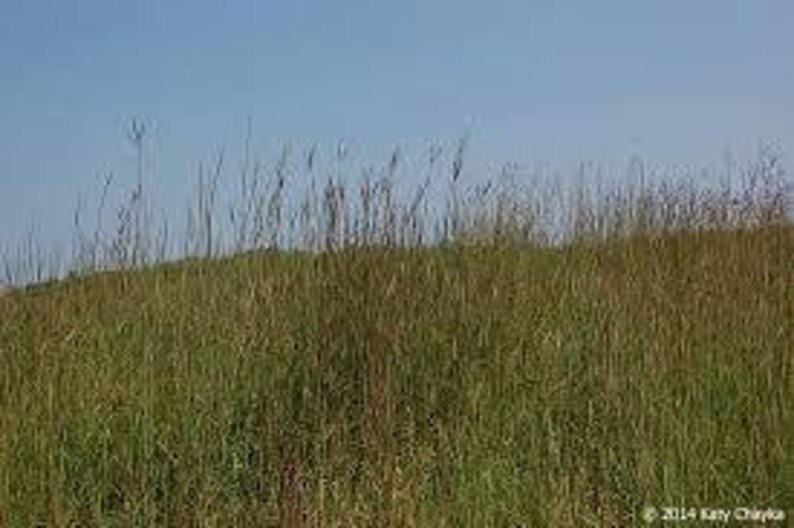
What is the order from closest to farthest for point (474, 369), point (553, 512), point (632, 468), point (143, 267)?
point (553, 512), point (632, 468), point (474, 369), point (143, 267)

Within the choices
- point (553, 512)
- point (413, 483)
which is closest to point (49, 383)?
point (413, 483)

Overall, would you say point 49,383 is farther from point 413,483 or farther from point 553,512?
point 553,512

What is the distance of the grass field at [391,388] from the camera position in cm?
357

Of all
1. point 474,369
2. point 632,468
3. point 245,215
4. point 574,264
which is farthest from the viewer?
point 574,264

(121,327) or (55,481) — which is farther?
(121,327)

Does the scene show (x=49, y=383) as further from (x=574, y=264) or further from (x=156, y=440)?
(x=574, y=264)

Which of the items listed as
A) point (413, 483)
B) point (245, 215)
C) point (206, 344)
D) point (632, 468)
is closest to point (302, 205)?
point (245, 215)

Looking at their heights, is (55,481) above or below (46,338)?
below

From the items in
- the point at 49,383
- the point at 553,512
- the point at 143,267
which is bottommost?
the point at 553,512

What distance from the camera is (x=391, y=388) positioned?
14.3ft

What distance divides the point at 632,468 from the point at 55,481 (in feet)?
6.28

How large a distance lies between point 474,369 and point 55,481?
1681mm

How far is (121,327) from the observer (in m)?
5.37

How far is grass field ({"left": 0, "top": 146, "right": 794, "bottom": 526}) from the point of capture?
3570 mm
